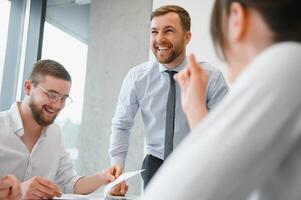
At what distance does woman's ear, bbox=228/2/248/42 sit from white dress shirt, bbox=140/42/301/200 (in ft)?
0.29

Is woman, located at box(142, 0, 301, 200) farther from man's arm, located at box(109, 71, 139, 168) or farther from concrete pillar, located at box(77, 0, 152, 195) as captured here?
concrete pillar, located at box(77, 0, 152, 195)

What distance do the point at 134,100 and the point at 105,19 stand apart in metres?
1.42

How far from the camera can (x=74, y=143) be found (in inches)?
143

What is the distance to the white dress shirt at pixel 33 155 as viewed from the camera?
177cm

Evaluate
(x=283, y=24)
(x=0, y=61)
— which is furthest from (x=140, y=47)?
(x=283, y=24)

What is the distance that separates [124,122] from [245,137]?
1.81 m

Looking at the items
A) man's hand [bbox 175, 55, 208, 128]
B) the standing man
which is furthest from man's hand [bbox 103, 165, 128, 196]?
man's hand [bbox 175, 55, 208, 128]

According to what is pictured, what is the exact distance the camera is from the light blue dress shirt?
2.13 m

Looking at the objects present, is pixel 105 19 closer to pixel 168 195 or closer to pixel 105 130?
pixel 105 130

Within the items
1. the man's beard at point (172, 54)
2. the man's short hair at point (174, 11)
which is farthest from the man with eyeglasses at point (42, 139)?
the man's short hair at point (174, 11)

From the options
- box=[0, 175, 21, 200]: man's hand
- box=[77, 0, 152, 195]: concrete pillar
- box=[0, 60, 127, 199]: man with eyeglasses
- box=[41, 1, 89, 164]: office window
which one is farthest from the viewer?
box=[41, 1, 89, 164]: office window

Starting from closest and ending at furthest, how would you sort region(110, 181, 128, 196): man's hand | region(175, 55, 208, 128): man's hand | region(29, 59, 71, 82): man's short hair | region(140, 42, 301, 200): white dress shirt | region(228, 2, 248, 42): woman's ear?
1. region(140, 42, 301, 200): white dress shirt
2. region(228, 2, 248, 42): woman's ear
3. region(175, 55, 208, 128): man's hand
4. region(110, 181, 128, 196): man's hand
5. region(29, 59, 71, 82): man's short hair

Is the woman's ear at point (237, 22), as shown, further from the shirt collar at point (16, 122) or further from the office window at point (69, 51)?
the office window at point (69, 51)

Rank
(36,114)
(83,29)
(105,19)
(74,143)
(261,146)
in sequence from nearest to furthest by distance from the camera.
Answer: (261,146), (36,114), (105,19), (74,143), (83,29)
